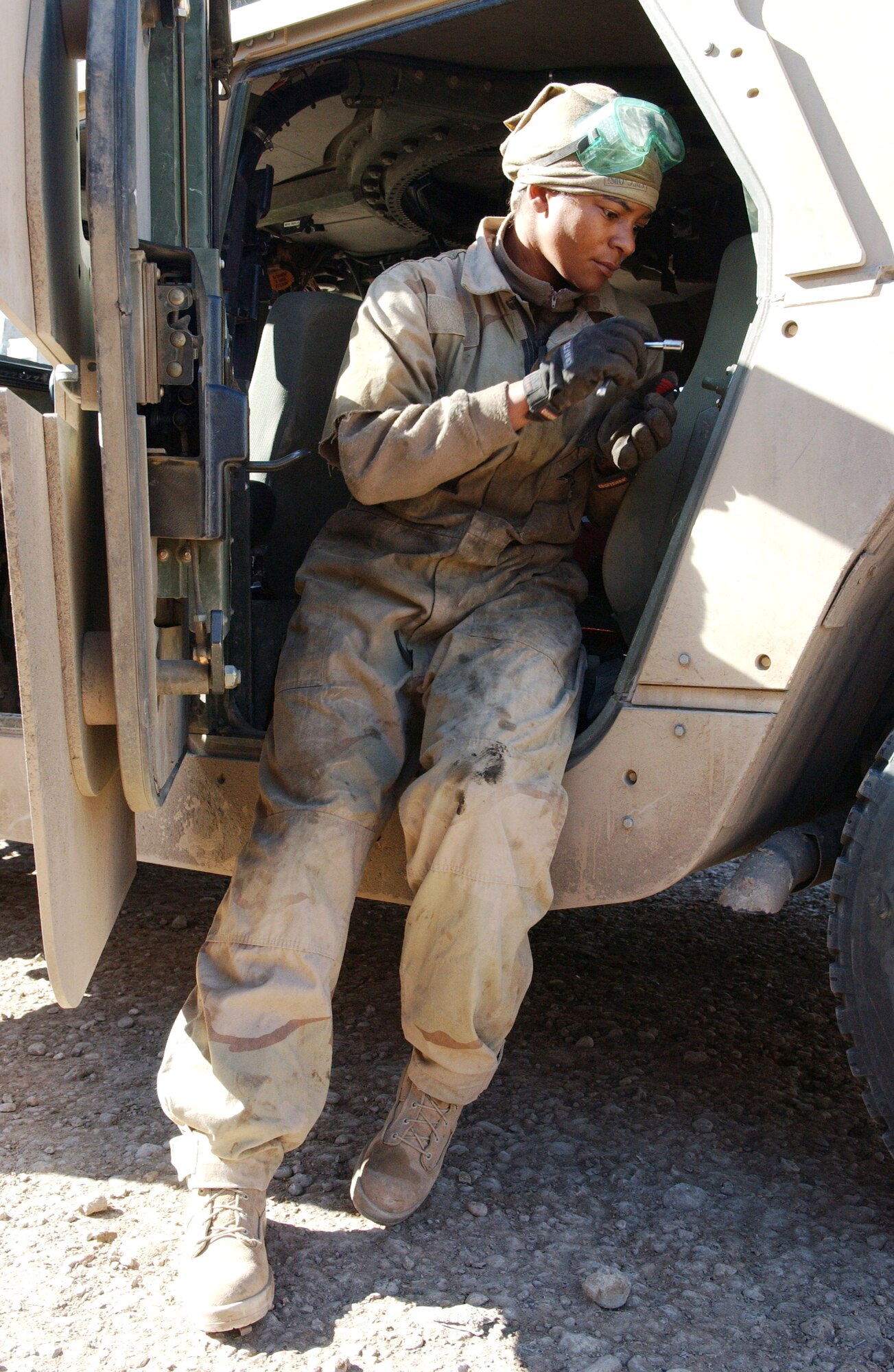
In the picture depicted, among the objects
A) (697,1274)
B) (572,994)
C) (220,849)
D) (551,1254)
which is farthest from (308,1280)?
(572,994)

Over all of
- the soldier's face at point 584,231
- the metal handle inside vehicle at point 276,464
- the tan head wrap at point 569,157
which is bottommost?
the metal handle inside vehicle at point 276,464

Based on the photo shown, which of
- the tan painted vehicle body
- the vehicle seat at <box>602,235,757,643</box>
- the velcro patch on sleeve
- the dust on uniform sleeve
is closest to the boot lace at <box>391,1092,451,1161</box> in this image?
the tan painted vehicle body

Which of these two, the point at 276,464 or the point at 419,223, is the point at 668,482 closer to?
the point at 276,464

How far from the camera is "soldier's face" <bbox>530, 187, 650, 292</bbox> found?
5.85 feet

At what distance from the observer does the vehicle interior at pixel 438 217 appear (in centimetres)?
188

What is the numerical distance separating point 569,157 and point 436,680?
0.82 metres

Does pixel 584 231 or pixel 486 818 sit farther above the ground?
pixel 584 231

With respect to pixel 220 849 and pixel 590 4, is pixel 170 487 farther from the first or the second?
pixel 590 4

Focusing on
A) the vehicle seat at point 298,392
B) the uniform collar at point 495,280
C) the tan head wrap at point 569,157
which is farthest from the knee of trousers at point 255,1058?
the tan head wrap at point 569,157

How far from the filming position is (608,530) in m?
2.03

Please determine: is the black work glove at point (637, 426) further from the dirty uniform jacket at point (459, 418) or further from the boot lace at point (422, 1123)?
the boot lace at point (422, 1123)

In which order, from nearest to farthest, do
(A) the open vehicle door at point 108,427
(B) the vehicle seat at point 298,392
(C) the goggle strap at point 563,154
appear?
(A) the open vehicle door at point 108,427 → (C) the goggle strap at point 563,154 → (B) the vehicle seat at point 298,392

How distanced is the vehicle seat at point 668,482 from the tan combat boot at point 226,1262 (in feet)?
3.37

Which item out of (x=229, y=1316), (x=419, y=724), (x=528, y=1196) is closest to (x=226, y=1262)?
(x=229, y=1316)
